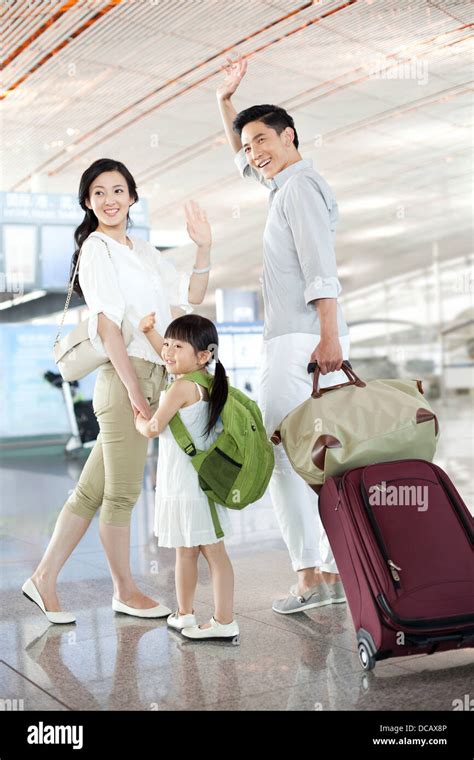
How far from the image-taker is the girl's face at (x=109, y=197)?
3.29 metres

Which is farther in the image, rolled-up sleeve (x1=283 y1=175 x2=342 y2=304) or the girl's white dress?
rolled-up sleeve (x1=283 y1=175 x2=342 y2=304)

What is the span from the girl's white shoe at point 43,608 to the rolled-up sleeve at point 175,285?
1254 millimetres

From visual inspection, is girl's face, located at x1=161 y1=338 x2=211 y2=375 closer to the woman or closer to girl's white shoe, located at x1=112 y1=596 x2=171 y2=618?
the woman

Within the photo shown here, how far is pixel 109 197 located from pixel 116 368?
2.22 ft

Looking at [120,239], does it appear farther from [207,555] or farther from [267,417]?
[207,555]

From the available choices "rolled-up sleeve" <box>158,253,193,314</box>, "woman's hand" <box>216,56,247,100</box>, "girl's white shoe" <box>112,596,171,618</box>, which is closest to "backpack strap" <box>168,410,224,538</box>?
"girl's white shoe" <box>112,596,171,618</box>

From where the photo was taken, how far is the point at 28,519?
6254 mm

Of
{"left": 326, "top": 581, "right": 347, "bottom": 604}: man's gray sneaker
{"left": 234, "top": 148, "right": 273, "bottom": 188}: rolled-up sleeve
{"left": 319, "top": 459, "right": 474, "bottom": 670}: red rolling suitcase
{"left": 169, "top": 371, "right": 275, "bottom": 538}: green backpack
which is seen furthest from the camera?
{"left": 234, "top": 148, "right": 273, "bottom": 188}: rolled-up sleeve

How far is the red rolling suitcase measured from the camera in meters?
2.42

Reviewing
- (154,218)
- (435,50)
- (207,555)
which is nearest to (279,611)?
(207,555)

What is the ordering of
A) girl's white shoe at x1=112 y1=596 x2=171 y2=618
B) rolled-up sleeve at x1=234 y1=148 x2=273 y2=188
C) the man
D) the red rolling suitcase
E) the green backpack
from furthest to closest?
rolled-up sleeve at x1=234 y1=148 x2=273 y2=188 < girl's white shoe at x1=112 y1=596 x2=171 y2=618 < the man < the green backpack < the red rolling suitcase

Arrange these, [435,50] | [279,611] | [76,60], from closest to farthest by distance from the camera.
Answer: [279,611] → [76,60] → [435,50]

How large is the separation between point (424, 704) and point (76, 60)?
9.25 meters

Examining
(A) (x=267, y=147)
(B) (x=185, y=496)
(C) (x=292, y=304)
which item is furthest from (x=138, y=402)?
(A) (x=267, y=147)
